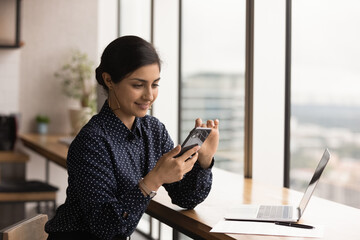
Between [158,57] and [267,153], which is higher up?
[158,57]

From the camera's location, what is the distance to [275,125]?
3.12 m

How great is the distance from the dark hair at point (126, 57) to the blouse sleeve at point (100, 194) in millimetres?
242

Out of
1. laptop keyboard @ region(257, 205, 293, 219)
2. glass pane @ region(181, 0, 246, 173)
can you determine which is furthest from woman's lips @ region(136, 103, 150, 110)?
glass pane @ region(181, 0, 246, 173)

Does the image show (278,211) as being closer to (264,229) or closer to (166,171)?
(264,229)

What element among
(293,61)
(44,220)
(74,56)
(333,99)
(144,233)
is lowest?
(144,233)

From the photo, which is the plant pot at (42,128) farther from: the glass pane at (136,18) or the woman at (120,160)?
the woman at (120,160)

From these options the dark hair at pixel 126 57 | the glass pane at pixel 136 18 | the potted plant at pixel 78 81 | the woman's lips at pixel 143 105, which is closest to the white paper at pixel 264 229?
the woman's lips at pixel 143 105

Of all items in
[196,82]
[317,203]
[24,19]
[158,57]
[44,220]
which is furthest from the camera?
[24,19]

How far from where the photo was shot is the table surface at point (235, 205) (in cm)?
188

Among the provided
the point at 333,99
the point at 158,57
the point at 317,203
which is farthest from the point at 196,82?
the point at 158,57

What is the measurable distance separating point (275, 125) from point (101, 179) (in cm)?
161

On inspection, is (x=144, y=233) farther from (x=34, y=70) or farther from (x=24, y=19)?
(x=24, y=19)

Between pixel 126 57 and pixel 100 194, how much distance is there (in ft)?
1.52

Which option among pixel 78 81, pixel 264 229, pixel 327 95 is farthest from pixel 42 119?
pixel 264 229
